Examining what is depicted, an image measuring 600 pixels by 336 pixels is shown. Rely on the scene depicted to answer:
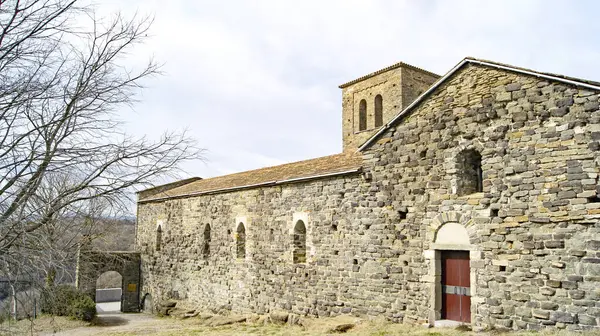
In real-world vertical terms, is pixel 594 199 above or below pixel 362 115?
below

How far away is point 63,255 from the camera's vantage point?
5.73 m

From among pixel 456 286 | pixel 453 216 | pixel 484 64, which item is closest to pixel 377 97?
pixel 484 64

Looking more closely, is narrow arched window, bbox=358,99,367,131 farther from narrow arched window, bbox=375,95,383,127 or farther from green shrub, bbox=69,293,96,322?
green shrub, bbox=69,293,96,322

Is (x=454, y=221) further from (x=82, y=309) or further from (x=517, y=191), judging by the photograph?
(x=82, y=309)

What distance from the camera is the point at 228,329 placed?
1337cm

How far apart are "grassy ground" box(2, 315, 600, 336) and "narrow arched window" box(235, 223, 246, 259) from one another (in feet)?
8.18

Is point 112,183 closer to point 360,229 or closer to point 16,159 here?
point 16,159

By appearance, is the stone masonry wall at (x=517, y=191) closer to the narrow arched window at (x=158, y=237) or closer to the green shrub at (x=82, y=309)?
the green shrub at (x=82, y=309)

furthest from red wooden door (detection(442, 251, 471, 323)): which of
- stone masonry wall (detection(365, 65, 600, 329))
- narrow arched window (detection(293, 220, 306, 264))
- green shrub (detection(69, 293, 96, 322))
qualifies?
green shrub (detection(69, 293, 96, 322))

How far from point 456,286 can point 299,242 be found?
495 centimetres

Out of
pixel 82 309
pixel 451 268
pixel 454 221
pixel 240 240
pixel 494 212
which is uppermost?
pixel 494 212

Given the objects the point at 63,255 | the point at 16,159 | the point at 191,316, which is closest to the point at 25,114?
the point at 16,159

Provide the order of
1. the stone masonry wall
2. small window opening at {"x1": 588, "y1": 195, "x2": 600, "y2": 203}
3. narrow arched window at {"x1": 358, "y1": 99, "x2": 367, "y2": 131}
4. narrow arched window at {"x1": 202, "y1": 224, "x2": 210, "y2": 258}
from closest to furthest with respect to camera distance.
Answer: small window opening at {"x1": 588, "y1": 195, "x2": 600, "y2": 203} → the stone masonry wall → narrow arched window at {"x1": 202, "y1": 224, "x2": 210, "y2": 258} → narrow arched window at {"x1": 358, "y1": 99, "x2": 367, "y2": 131}

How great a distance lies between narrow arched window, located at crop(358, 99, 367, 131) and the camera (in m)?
23.4
